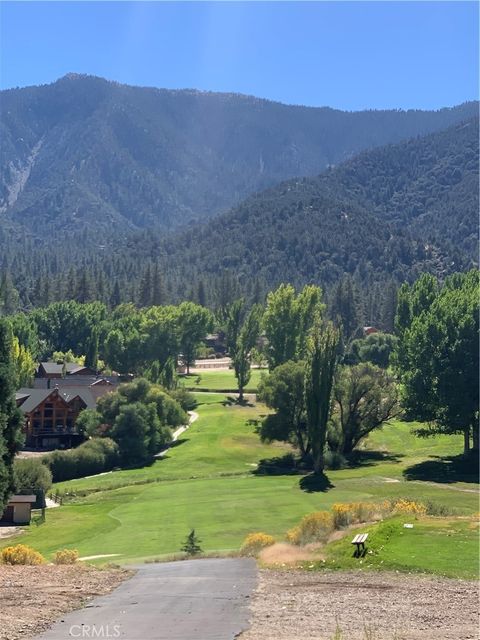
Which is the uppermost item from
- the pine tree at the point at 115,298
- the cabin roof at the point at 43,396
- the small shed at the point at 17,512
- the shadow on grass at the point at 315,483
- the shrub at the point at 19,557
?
the pine tree at the point at 115,298

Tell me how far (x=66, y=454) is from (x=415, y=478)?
102 ft

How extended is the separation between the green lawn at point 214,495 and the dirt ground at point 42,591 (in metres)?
8.03

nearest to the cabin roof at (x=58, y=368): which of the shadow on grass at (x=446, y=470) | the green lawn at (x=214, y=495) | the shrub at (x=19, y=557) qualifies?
the green lawn at (x=214, y=495)

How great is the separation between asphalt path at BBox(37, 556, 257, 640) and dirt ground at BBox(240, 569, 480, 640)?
0.61 m

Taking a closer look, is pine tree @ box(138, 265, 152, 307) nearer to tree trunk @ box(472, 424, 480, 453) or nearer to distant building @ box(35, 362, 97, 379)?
distant building @ box(35, 362, 97, 379)

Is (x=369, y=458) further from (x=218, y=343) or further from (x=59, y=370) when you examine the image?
(x=218, y=343)

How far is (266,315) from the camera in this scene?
9562 centimetres

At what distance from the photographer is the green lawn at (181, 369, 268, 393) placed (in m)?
113

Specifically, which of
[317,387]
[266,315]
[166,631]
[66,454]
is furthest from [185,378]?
[166,631]

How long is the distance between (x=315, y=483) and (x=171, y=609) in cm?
3652

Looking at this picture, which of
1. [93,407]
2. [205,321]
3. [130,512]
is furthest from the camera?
[205,321]

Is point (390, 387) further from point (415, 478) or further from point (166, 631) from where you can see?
point (166, 631)

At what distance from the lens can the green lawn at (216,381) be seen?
113m

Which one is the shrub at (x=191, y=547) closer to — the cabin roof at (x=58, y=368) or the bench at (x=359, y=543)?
the bench at (x=359, y=543)
